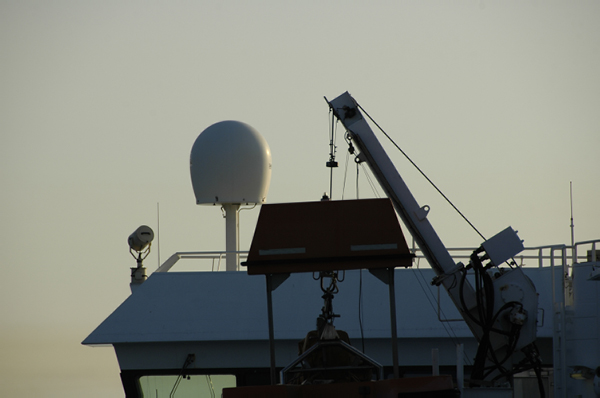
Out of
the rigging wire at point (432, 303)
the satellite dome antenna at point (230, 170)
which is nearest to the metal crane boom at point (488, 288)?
the rigging wire at point (432, 303)

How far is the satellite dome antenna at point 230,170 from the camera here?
24.4 meters

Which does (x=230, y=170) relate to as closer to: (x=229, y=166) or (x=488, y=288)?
(x=229, y=166)

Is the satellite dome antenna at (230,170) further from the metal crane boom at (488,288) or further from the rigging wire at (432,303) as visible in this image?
the metal crane boom at (488,288)

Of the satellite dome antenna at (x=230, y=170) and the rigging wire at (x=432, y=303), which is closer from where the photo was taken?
the rigging wire at (x=432, y=303)

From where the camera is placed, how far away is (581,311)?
16.0m

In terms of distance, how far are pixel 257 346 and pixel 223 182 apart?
591cm

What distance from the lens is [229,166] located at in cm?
2444

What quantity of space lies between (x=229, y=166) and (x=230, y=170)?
121 millimetres

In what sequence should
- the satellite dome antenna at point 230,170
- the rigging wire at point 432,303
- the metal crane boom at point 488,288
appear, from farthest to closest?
the satellite dome antenna at point 230,170 < the rigging wire at point 432,303 < the metal crane boom at point 488,288

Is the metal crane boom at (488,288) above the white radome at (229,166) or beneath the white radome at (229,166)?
beneath

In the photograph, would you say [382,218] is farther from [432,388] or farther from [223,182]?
[223,182]

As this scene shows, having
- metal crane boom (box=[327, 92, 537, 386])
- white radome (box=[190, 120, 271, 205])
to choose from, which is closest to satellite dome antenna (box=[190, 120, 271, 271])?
white radome (box=[190, 120, 271, 205])

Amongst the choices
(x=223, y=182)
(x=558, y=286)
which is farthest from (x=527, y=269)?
(x=223, y=182)

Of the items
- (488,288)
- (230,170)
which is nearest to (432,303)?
(488,288)
